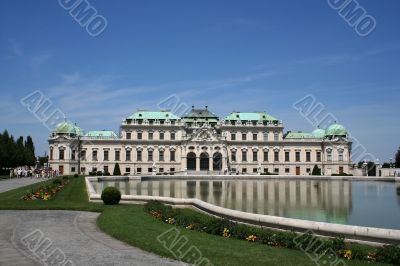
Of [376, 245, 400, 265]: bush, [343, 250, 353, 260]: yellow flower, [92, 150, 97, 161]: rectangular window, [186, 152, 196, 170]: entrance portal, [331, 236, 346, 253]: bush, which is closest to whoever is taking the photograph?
[376, 245, 400, 265]: bush

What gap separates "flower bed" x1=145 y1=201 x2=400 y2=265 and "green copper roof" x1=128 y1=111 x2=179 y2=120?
7561 cm

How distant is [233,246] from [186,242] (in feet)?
4.62

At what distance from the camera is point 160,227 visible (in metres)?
15.7

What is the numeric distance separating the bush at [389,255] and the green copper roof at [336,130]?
87036 mm

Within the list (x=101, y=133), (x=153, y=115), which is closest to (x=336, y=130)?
(x=153, y=115)

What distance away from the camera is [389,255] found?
1053 cm

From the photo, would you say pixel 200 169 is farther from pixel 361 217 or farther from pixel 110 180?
pixel 361 217

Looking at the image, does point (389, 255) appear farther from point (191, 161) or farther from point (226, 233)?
point (191, 161)

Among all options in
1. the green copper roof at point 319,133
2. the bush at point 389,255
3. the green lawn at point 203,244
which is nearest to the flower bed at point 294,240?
the bush at point 389,255

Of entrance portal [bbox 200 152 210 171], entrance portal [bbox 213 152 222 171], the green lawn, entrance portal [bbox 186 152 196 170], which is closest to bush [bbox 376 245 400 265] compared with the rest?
the green lawn

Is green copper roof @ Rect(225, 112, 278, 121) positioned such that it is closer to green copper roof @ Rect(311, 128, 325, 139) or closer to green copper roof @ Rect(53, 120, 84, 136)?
green copper roof @ Rect(311, 128, 325, 139)

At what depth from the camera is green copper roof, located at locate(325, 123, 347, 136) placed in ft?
310

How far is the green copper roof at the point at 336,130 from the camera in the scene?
9438 centimetres

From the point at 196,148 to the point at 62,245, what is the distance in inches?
2965
